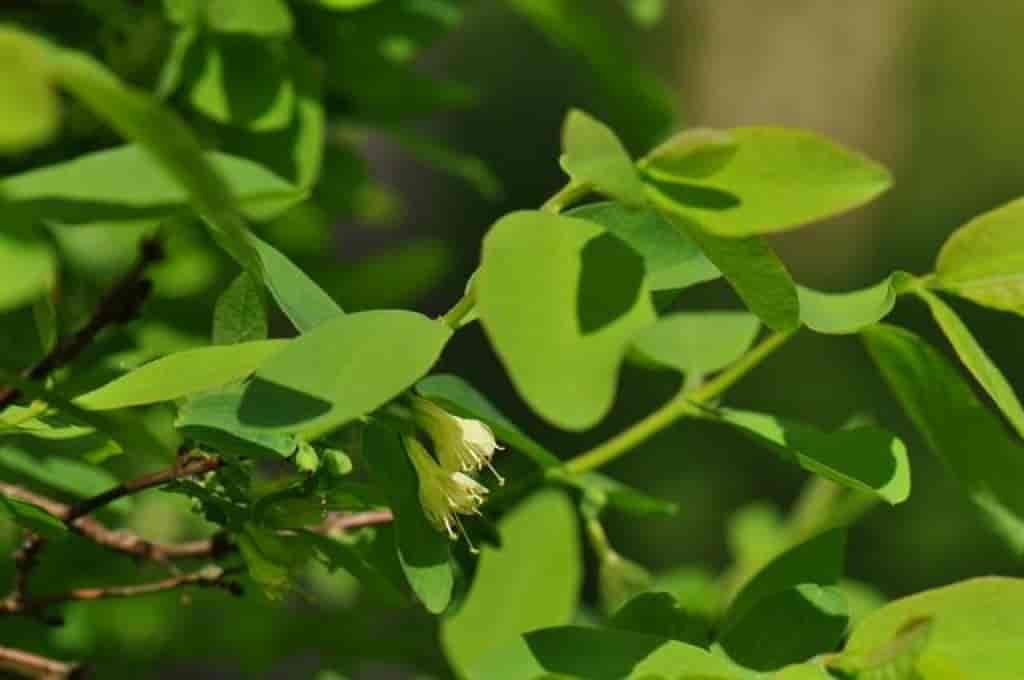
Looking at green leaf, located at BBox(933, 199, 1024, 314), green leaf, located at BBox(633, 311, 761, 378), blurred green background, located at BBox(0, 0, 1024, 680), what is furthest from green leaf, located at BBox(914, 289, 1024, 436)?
blurred green background, located at BBox(0, 0, 1024, 680)

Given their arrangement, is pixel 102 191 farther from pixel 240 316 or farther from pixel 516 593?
pixel 516 593

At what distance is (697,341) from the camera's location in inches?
22.2

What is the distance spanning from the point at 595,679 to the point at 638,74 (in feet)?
1.42

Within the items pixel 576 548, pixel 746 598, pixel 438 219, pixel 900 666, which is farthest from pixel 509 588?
pixel 438 219

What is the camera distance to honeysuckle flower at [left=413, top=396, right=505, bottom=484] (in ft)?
1.32

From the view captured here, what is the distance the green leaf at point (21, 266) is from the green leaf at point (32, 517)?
14cm

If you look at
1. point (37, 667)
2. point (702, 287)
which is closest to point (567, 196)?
point (37, 667)

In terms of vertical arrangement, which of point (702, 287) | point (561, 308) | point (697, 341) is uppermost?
point (561, 308)

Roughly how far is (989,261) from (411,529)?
180 millimetres

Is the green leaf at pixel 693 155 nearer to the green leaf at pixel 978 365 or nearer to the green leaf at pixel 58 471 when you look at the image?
the green leaf at pixel 978 365

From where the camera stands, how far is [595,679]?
386 millimetres

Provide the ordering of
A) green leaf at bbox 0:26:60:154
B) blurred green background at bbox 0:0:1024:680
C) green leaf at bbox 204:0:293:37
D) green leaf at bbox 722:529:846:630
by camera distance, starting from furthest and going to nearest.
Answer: blurred green background at bbox 0:0:1024:680, green leaf at bbox 204:0:293:37, green leaf at bbox 722:529:846:630, green leaf at bbox 0:26:60:154

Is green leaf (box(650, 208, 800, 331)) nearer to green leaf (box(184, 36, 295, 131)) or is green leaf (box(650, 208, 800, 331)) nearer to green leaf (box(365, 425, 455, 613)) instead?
green leaf (box(365, 425, 455, 613))

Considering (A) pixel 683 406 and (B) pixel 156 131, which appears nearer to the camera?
(B) pixel 156 131
